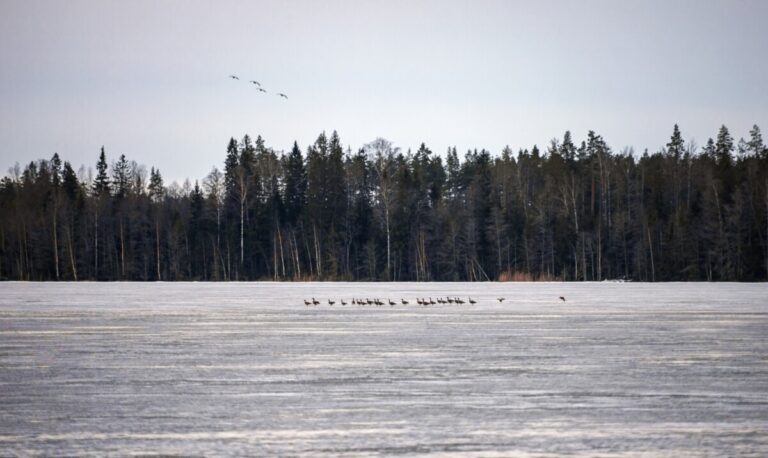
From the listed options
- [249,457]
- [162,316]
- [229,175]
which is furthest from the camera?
[229,175]

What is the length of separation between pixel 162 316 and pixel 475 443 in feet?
70.4

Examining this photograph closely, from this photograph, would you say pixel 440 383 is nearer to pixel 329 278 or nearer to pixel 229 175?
pixel 329 278

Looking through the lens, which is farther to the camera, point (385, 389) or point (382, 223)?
point (382, 223)

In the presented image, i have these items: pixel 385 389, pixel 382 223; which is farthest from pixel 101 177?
pixel 385 389

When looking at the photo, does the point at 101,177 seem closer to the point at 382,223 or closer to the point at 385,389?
the point at 382,223

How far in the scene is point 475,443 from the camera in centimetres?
1047

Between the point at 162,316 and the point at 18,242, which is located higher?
the point at 18,242

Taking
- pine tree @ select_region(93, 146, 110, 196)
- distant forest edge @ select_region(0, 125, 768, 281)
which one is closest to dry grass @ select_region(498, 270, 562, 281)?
distant forest edge @ select_region(0, 125, 768, 281)

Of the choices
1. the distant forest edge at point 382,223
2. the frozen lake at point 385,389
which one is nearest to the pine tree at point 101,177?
the distant forest edge at point 382,223

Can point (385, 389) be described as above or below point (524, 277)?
below

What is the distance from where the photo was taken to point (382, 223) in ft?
355

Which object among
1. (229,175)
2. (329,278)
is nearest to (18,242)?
(229,175)

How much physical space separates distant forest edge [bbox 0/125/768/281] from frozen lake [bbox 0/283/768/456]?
72.8m

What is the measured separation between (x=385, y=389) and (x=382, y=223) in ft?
309
